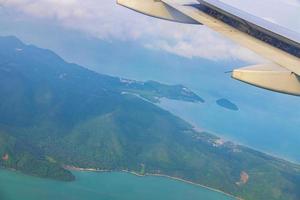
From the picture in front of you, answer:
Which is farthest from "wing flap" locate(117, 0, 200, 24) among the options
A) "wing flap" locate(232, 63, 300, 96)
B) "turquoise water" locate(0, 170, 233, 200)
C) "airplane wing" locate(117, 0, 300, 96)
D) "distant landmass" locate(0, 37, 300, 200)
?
"distant landmass" locate(0, 37, 300, 200)

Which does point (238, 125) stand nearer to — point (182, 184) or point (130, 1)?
point (182, 184)

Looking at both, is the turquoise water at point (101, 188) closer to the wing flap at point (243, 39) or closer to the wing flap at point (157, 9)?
the wing flap at point (157, 9)

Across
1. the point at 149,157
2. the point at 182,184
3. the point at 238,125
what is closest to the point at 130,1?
the point at 182,184

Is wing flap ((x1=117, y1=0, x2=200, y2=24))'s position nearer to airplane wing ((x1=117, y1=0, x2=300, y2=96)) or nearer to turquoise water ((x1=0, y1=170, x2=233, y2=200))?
airplane wing ((x1=117, y1=0, x2=300, y2=96))

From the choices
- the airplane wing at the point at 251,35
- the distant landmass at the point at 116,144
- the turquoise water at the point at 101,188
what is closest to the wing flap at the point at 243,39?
the airplane wing at the point at 251,35

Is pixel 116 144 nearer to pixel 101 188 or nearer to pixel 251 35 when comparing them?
pixel 101 188

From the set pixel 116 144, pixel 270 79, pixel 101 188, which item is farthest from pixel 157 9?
pixel 116 144

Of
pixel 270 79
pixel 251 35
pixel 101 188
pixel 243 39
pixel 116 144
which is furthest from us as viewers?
pixel 116 144
